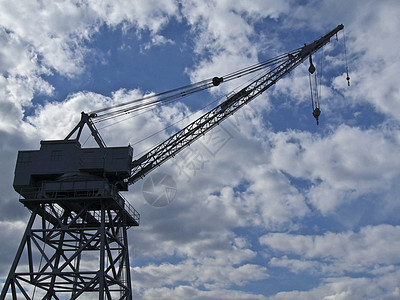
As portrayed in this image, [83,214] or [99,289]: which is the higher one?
[83,214]

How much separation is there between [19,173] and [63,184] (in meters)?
5.18

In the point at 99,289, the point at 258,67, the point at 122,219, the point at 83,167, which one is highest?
the point at 258,67

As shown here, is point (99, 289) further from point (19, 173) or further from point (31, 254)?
point (19, 173)

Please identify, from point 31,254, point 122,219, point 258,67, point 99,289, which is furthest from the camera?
point 258,67

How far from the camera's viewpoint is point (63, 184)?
54.2 meters

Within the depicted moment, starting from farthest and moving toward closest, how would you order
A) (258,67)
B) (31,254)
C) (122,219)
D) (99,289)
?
(258,67) → (122,219) → (31,254) → (99,289)

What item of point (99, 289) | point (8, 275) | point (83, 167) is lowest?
point (99, 289)

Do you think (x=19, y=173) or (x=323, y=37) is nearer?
(x=19, y=173)

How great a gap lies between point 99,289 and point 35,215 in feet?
39.0

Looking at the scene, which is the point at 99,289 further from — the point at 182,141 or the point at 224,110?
the point at 224,110

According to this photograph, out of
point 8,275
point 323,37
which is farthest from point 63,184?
point 323,37

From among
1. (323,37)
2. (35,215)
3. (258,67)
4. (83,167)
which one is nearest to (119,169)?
(83,167)

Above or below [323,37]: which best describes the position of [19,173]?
below

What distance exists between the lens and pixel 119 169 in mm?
55062
